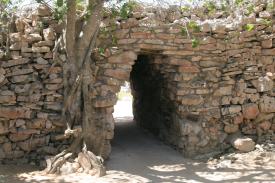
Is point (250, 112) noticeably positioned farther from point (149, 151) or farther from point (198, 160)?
point (149, 151)

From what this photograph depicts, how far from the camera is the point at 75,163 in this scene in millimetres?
6152

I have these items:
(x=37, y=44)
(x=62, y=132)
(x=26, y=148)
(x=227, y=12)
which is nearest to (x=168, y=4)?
(x=227, y=12)

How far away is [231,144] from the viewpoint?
24.0ft

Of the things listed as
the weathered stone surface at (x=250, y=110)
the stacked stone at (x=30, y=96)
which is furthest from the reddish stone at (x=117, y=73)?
the weathered stone surface at (x=250, y=110)

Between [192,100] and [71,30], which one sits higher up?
[71,30]

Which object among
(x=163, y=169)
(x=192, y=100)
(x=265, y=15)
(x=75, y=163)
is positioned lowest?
(x=163, y=169)

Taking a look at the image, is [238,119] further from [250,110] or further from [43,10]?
[43,10]

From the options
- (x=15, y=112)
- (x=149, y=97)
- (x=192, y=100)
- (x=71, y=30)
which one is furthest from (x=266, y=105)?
(x=15, y=112)

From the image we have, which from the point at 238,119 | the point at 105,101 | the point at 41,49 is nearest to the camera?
the point at 41,49

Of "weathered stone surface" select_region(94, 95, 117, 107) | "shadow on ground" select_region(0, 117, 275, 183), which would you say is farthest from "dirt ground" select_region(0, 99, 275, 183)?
"weathered stone surface" select_region(94, 95, 117, 107)

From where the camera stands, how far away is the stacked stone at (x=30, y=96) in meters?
6.49

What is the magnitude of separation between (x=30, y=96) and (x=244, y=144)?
12.3 feet

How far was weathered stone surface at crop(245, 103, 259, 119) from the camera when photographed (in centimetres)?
741

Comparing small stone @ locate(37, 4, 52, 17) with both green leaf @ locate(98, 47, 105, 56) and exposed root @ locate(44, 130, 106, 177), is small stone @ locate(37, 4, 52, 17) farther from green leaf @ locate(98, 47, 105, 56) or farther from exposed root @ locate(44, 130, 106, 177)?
exposed root @ locate(44, 130, 106, 177)
